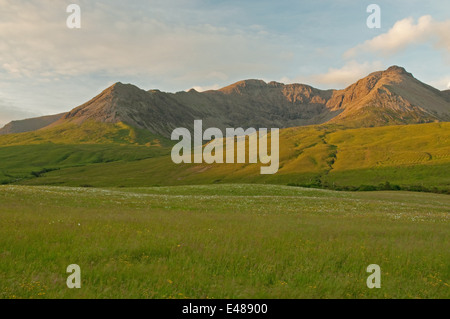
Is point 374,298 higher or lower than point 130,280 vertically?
lower

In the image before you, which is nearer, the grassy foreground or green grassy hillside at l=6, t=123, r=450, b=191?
the grassy foreground

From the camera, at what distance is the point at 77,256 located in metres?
10.1

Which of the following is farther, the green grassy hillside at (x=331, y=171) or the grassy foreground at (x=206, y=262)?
the green grassy hillside at (x=331, y=171)

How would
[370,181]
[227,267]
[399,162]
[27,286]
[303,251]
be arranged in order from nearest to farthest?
[27,286]
[227,267]
[303,251]
[370,181]
[399,162]

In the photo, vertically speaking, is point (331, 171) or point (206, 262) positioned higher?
point (206, 262)

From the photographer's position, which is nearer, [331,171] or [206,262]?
[206,262]

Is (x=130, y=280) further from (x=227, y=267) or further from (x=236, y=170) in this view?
(x=236, y=170)

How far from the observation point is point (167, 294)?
309 inches

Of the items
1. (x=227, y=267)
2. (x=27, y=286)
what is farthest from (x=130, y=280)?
(x=227, y=267)

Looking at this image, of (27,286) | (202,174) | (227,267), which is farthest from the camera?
(202,174)

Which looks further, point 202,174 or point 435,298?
point 202,174

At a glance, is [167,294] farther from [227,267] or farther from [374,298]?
[374,298]

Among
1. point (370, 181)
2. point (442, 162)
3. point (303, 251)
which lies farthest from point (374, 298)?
point (442, 162)

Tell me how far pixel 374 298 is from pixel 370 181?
5395 inches
